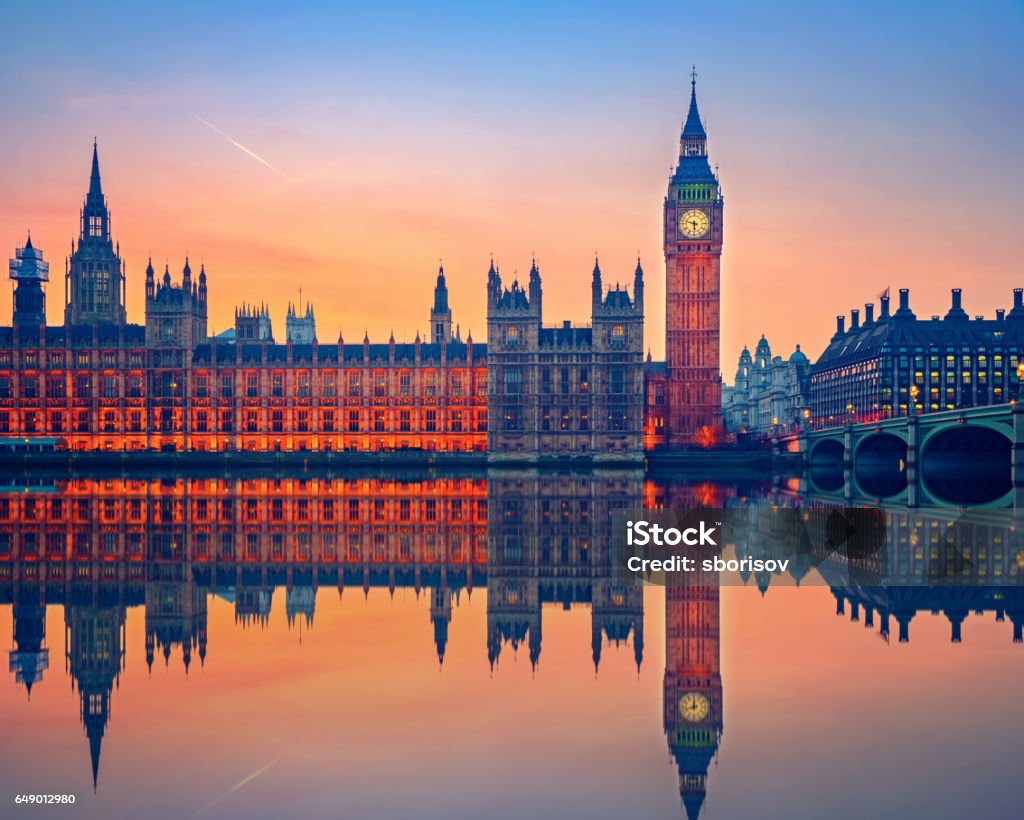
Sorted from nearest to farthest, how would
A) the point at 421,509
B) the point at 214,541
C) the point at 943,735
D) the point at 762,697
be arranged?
the point at 943,735 → the point at 762,697 → the point at 214,541 → the point at 421,509

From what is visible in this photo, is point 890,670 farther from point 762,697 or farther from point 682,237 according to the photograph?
point 682,237

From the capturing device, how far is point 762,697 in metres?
14.7

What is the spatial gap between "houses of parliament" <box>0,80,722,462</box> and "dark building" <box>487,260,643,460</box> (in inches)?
7.4

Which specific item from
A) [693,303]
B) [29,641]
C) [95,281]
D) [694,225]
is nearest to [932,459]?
[693,303]

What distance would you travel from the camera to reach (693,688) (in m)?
15.1

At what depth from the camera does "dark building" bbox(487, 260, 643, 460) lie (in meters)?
137

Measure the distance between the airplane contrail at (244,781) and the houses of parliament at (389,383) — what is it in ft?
404

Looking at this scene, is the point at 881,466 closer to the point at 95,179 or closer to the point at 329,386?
the point at 329,386

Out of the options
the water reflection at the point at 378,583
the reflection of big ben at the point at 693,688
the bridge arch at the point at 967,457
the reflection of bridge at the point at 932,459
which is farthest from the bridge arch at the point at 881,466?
the reflection of big ben at the point at 693,688

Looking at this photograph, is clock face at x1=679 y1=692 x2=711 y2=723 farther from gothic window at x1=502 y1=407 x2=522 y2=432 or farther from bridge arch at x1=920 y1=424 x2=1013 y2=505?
gothic window at x1=502 y1=407 x2=522 y2=432

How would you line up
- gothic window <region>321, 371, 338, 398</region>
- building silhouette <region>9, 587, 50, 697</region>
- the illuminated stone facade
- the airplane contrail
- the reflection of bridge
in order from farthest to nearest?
gothic window <region>321, 371, 338, 398</region> → the illuminated stone facade → the reflection of bridge → building silhouette <region>9, 587, 50, 697</region> → the airplane contrail

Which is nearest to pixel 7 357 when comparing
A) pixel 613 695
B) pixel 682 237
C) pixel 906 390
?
pixel 682 237

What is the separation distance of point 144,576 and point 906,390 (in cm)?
16226

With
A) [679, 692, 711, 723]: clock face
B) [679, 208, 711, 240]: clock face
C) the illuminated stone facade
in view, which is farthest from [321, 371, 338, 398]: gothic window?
[679, 692, 711, 723]: clock face
